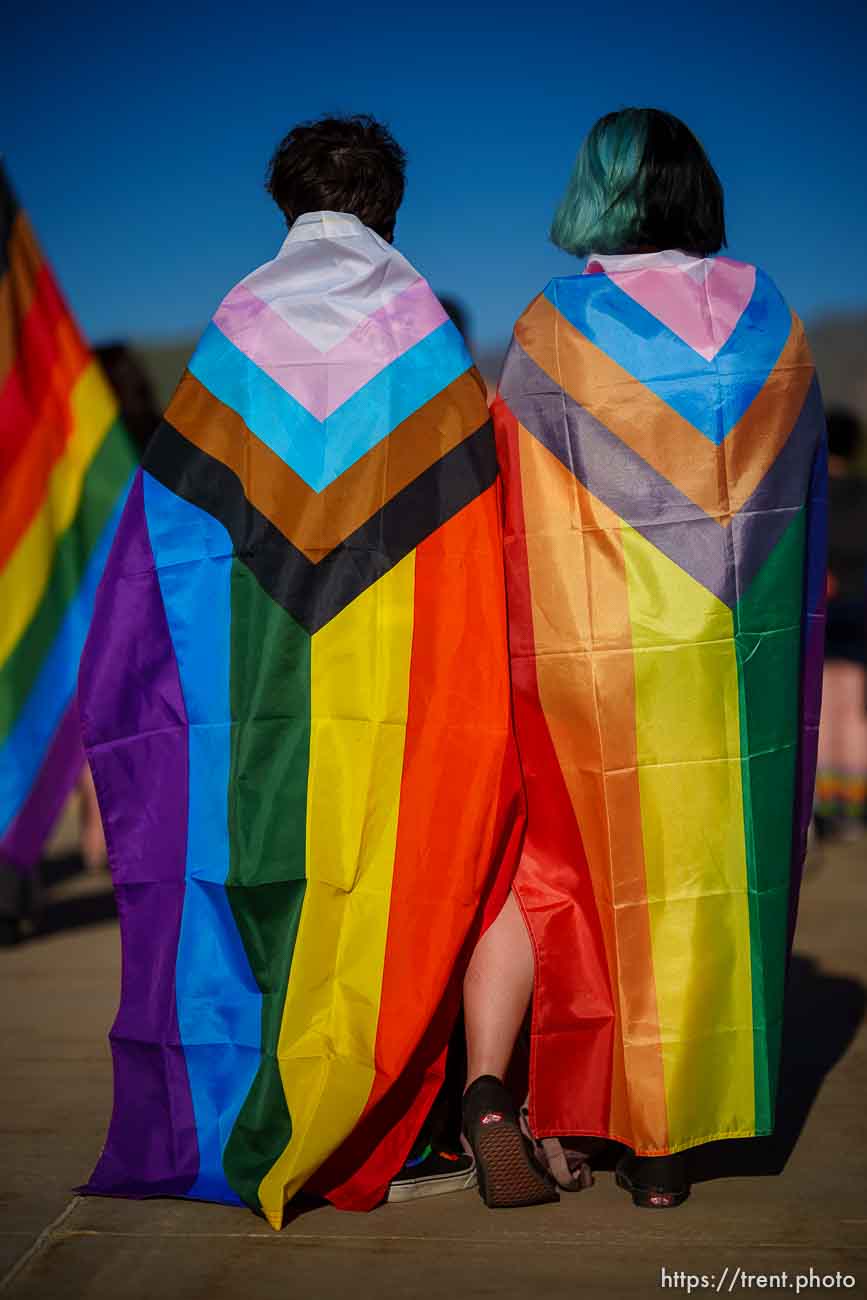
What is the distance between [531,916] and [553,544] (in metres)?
0.66

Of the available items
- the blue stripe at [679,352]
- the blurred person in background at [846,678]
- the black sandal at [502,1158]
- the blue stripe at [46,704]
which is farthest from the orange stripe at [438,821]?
the blurred person in background at [846,678]

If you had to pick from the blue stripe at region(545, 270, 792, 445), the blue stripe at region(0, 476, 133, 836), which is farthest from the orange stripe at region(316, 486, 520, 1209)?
the blue stripe at region(0, 476, 133, 836)

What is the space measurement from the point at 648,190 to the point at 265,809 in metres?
1.31

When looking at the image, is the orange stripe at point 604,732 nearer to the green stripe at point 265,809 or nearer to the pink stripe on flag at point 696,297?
the pink stripe on flag at point 696,297

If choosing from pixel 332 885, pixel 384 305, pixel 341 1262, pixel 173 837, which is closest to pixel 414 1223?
pixel 341 1262

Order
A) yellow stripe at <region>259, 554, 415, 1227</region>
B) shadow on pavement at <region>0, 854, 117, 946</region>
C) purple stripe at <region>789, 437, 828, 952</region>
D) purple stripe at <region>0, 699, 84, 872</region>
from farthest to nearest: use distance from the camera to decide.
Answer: shadow on pavement at <region>0, 854, 117, 946</region> → purple stripe at <region>0, 699, 84, 872</region> → purple stripe at <region>789, 437, 828, 952</region> → yellow stripe at <region>259, 554, 415, 1227</region>

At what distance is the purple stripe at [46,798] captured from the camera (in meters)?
4.62

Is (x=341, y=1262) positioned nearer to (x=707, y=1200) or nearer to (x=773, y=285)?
A: (x=707, y=1200)

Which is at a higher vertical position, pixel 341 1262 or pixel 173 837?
pixel 173 837

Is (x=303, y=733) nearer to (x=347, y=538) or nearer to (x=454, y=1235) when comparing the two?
(x=347, y=538)

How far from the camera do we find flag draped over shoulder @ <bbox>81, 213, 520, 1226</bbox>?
2.62 m

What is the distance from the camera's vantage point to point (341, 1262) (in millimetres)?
2430

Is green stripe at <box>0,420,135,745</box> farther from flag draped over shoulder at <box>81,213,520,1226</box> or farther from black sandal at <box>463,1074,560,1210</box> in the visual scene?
black sandal at <box>463,1074,560,1210</box>

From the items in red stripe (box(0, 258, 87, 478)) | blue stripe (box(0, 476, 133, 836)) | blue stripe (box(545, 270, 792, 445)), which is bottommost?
blue stripe (box(0, 476, 133, 836))
